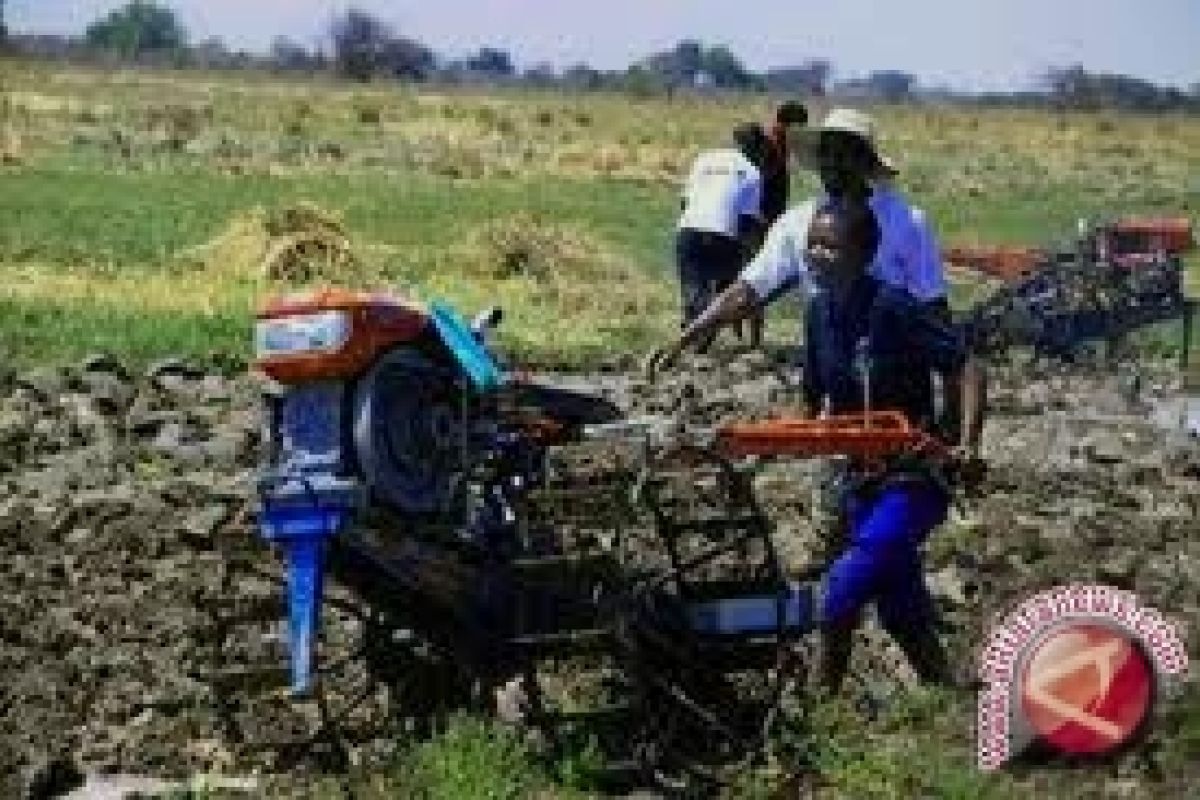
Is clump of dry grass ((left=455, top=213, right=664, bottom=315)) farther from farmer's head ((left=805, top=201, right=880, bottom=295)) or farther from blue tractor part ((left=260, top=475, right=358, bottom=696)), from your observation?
blue tractor part ((left=260, top=475, right=358, bottom=696))

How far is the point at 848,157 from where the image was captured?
7.05 metres

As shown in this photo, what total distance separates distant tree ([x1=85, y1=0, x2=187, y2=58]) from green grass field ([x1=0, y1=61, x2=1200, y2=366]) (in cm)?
6744

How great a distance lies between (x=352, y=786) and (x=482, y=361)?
1.09 metres

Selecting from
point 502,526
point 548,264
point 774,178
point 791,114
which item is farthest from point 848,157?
point 548,264

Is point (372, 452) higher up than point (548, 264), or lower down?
higher up

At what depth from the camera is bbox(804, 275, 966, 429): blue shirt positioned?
6.94 metres

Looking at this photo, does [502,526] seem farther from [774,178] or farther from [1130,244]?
[1130,244]

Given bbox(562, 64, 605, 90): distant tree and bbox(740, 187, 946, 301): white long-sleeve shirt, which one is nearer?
bbox(740, 187, 946, 301): white long-sleeve shirt

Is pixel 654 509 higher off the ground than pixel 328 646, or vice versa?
pixel 654 509

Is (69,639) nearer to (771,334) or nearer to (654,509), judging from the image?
(654,509)

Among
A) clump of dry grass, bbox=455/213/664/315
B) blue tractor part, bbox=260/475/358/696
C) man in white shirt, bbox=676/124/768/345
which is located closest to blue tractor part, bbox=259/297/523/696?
blue tractor part, bbox=260/475/358/696

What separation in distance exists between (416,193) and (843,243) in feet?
87.6

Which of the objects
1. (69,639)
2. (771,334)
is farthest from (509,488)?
(771,334)

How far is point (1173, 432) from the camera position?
1351cm
